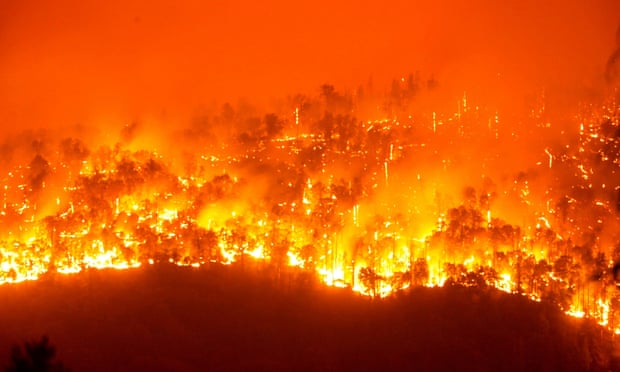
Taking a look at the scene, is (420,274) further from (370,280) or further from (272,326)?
(272,326)

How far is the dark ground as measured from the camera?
2144 centimetres

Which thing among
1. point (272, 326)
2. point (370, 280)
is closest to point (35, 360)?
point (272, 326)

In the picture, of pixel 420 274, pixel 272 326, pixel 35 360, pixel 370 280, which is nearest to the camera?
pixel 35 360

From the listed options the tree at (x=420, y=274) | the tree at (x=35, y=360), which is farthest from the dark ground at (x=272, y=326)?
the tree at (x=35, y=360)

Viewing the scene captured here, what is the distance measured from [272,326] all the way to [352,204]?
758 centimetres

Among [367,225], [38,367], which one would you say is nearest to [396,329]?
[367,225]

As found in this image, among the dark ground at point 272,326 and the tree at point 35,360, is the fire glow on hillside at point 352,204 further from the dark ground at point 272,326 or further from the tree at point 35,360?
the tree at point 35,360

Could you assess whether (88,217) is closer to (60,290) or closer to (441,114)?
(60,290)

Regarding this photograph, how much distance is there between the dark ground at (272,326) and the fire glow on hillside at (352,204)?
0.91 meters

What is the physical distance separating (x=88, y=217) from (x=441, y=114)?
18.2 metres

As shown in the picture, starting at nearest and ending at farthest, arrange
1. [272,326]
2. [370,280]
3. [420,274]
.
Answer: [272,326] → [370,280] → [420,274]

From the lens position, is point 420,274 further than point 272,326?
Yes

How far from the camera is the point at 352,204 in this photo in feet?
94.8

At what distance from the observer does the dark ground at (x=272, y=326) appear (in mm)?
21438
